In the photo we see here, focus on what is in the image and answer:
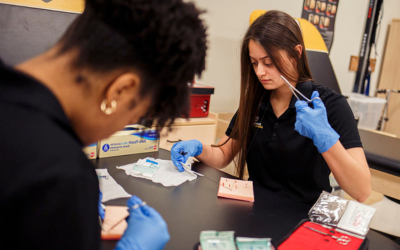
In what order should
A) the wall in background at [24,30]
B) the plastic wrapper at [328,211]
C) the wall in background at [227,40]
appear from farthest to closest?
the wall in background at [227,40]
the wall in background at [24,30]
the plastic wrapper at [328,211]

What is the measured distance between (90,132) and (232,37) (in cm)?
241

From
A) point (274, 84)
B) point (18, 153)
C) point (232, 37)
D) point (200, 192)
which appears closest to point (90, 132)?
point (18, 153)

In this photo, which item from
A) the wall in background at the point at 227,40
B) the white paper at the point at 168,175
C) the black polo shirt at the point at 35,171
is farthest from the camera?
the wall in background at the point at 227,40

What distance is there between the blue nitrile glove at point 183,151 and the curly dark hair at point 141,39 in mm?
707

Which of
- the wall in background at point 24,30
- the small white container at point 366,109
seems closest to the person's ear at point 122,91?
the wall in background at point 24,30

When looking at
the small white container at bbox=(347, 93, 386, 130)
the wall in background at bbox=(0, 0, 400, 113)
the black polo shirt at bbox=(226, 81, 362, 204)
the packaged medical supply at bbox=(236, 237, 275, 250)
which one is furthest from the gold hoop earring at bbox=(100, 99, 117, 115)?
the small white container at bbox=(347, 93, 386, 130)

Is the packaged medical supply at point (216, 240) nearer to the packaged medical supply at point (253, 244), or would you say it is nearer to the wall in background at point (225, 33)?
the packaged medical supply at point (253, 244)

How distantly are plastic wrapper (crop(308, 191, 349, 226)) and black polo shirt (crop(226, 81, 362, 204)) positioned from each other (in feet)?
Result: 1.02

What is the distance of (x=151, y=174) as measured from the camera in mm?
1127

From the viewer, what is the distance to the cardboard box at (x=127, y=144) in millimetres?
1256

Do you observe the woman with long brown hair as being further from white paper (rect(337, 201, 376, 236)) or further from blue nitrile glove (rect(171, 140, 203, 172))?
white paper (rect(337, 201, 376, 236))

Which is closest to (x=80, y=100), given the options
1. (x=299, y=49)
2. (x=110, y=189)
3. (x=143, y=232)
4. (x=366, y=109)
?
(x=143, y=232)

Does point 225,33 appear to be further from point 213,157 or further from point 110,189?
point 110,189

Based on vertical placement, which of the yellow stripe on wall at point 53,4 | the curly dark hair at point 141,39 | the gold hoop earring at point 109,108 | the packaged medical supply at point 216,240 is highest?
the yellow stripe on wall at point 53,4
